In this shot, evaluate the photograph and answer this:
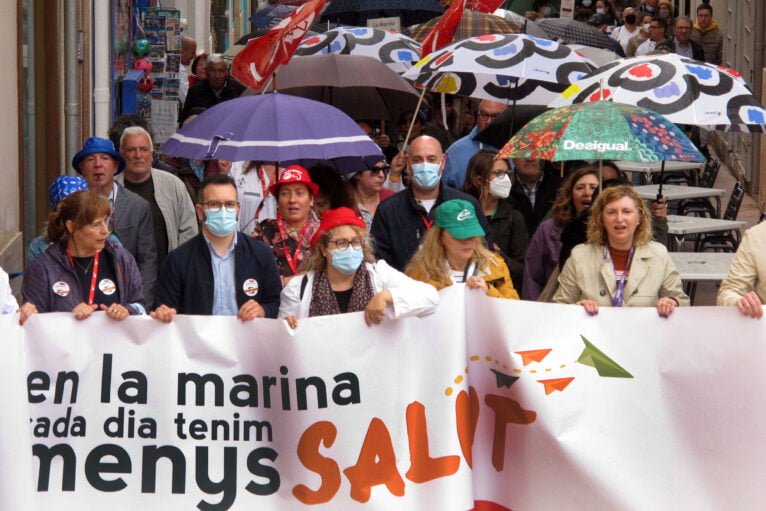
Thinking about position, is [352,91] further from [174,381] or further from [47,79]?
[174,381]

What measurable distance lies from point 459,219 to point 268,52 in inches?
122

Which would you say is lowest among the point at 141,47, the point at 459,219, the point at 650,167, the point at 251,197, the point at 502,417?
the point at 650,167

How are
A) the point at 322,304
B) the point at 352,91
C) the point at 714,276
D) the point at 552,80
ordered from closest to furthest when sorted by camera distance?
1. the point at 322,304
2. the point at 714,276
3. the point at 552,80
4. the point at 352,91

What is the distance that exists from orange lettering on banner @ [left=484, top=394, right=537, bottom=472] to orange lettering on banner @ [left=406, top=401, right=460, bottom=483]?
21cm

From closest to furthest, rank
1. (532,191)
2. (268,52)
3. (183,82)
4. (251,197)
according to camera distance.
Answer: (268,52) → (251,197) → (532,191) → (183,82)

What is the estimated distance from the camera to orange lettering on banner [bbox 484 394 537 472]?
734 centimetres

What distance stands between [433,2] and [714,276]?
901 cm

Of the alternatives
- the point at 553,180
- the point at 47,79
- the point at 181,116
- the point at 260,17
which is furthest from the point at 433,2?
the point at 553,180

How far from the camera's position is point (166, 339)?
23.7 ft

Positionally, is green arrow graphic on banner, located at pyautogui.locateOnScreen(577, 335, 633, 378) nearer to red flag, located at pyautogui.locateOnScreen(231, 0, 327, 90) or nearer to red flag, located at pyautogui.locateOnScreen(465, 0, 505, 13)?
red flag, located at pyautogui.locateOnScreen(231, 0, 327, 90)

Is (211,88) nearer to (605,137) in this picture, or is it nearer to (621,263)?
(605,137)

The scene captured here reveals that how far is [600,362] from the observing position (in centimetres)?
738

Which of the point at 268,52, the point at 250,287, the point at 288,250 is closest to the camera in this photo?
the point at 250,287

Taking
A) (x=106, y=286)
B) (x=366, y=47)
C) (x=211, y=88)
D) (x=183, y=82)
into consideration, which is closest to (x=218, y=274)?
(x=106, y=286)
